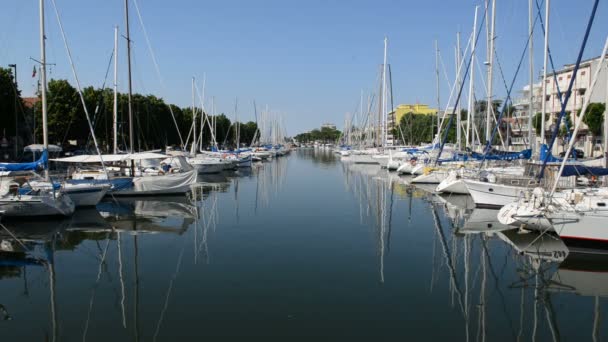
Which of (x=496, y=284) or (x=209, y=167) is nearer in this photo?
(x=496, y=284)

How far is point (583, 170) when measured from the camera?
19.2 m

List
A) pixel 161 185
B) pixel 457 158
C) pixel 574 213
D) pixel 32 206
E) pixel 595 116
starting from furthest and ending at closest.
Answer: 1. pixel 595 116
2. pixel 457 158
3. pixel 161 185
4. pixel 32 206
5. pixel 574 213

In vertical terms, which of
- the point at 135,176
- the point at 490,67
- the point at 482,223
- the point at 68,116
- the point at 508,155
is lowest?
the point at 482,223

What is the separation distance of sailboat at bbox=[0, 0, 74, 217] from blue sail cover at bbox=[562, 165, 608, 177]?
20412mm

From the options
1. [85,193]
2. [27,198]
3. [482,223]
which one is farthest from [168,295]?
[85,193]

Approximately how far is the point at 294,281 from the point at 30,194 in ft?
43.9

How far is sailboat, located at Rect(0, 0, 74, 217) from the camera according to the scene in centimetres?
2002

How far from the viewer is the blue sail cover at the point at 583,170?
1867 centimetres

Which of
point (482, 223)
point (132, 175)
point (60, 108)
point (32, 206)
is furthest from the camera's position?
point (60, 108)

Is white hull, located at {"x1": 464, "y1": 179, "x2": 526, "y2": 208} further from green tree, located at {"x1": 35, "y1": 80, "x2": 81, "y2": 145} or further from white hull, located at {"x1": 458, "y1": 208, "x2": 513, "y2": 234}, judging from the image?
green tree, located at {"x1": 35, "y1": 80, "x2": 81, "y2": 145}

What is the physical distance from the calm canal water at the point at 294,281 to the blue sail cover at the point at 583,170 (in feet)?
10.1

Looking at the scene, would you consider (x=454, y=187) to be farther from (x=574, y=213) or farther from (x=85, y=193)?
(x=85, y=193)

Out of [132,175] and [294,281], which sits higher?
[132,175]

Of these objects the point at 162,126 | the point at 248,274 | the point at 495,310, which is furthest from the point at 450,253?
the point at 162,126
